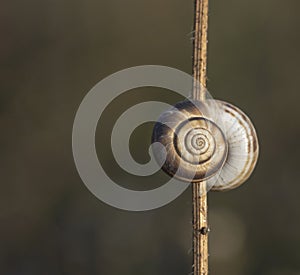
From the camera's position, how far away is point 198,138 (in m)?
0.99

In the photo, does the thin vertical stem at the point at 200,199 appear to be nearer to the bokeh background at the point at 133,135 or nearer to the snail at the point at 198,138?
the snail at the point at 198,138

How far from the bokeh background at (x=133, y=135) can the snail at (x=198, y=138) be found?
4.65 ft

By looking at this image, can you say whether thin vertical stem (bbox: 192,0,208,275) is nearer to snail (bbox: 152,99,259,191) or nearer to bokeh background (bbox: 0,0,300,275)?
snail (bbox: 152,99,259,191)

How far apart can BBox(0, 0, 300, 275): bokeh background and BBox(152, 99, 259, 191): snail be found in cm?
142

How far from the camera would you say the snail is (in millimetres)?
982

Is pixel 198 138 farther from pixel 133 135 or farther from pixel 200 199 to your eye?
pixel 133 135

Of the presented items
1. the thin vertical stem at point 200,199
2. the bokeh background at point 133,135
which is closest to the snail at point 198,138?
the thin vertical stem at point 200,199

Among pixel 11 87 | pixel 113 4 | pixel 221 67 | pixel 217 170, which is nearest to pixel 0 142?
pixel 11 87

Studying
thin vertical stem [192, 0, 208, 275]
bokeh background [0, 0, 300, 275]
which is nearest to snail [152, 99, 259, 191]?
thin vertical stem [192, 0, 208, 275]

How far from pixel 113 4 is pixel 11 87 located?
559 mm

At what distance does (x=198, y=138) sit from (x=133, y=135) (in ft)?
5.15

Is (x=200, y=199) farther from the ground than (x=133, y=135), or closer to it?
closer to it

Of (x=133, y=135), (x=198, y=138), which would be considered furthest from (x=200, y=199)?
(x=133, y=135)

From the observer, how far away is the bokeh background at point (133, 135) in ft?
8.06
